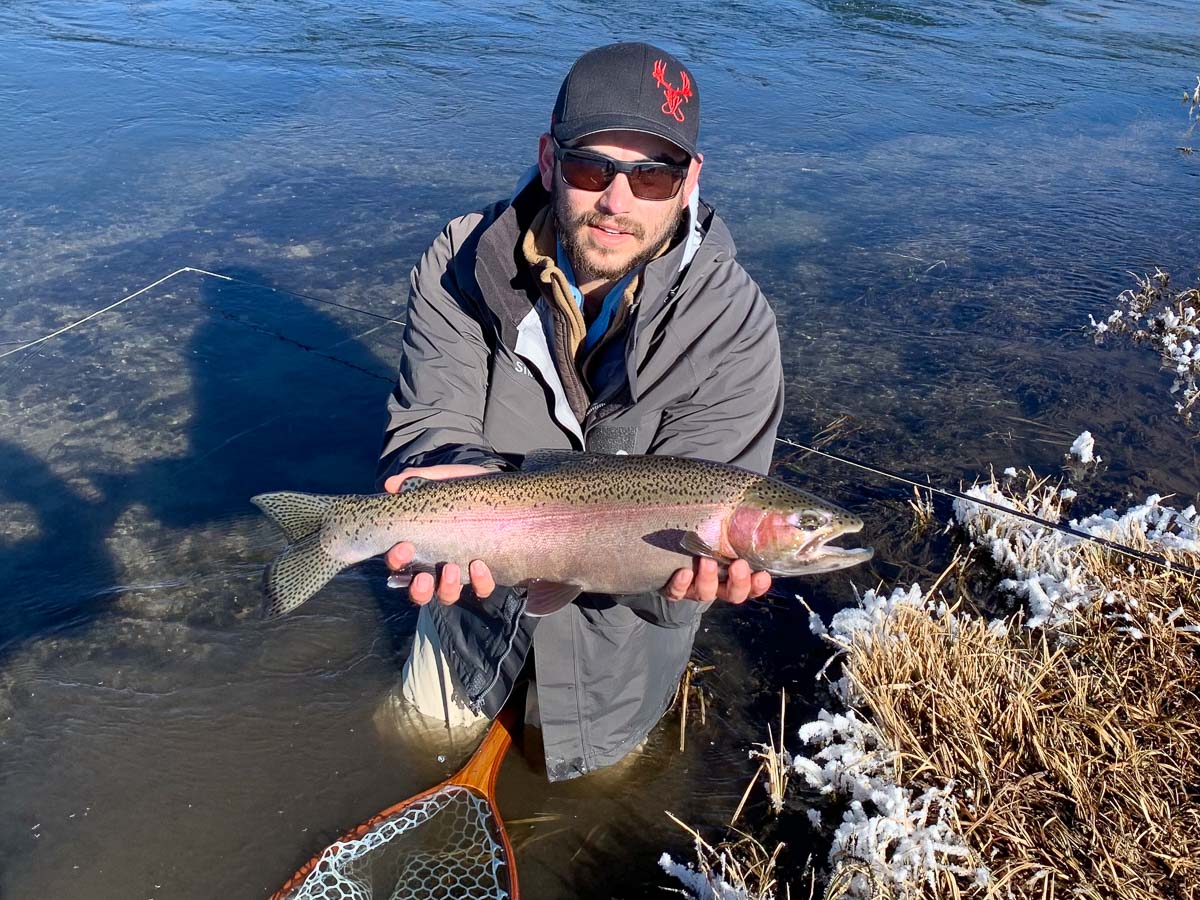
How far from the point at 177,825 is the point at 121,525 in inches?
77.6

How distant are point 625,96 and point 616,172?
0.88ft

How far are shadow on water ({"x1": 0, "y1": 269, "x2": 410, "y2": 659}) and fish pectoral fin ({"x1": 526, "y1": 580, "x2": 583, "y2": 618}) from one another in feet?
5.37

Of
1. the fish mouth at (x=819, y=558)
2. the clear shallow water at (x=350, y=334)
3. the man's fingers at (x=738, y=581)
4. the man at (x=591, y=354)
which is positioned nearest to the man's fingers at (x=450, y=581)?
the man at (x=591, y=354)

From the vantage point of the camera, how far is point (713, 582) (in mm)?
3086

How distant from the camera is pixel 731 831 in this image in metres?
3.60

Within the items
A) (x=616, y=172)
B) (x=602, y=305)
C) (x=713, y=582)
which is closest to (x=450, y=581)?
(x=713, y=582)

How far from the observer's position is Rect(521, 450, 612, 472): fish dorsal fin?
3.17m

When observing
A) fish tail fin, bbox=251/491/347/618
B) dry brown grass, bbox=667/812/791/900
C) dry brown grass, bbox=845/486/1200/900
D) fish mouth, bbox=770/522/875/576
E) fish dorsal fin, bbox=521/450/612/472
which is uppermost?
fish dorsal fin, bbox=521/450/612/472

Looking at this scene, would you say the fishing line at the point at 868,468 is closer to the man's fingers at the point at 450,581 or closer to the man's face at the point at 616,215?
the man's face at the point at 616,215

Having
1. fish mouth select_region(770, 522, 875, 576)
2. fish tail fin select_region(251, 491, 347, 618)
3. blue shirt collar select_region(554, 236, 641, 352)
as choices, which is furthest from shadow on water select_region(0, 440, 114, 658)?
fish mouth select_region(770, 522, 875, 576)

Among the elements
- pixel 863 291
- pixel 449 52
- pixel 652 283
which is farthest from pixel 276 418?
pixel 449 52

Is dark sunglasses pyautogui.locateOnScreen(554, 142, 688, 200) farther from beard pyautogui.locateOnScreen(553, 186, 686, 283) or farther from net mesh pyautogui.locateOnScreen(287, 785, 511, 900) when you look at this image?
net mesh pyautogui.locateOnScreen(287, 785, 511, 900)

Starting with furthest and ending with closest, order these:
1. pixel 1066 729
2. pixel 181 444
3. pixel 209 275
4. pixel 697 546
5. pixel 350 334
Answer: pixel 209 275 < pixel 350 334 < pixel 181 444 < pixel 1066 729 < pixel 697 546

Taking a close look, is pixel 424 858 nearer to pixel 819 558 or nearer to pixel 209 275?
pixel 819 558
